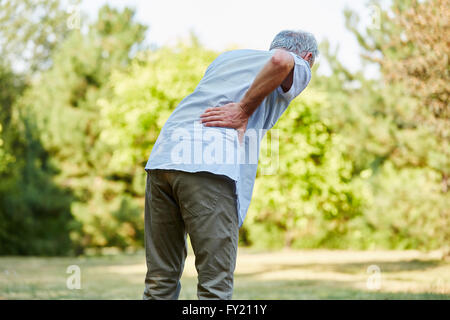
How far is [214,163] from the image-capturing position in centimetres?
216

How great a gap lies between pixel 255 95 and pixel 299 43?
1.29 ft

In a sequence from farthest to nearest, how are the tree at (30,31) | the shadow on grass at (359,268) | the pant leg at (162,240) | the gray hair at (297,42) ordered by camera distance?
the tree at (30,31), the shadow on grass at (359,268), the gray hair at (297,42), the pant leg at (162,240)

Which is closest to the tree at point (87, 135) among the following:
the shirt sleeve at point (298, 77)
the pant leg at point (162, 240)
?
the pant leg at point (162, 240)

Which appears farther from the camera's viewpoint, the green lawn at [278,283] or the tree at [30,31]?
the tree at [30,31]

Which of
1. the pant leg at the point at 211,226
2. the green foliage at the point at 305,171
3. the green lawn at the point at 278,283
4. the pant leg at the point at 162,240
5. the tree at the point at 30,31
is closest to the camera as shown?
the pant leg at the point at 211,226

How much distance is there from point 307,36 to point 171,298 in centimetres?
137

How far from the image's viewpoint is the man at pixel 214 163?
2.17 meters

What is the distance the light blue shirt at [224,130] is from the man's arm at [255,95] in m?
0.03

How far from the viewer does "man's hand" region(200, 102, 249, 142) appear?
2.23 metres

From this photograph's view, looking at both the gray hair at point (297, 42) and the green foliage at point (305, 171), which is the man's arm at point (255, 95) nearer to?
the gray hair at point (297, 42)

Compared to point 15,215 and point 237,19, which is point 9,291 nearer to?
point 15,215

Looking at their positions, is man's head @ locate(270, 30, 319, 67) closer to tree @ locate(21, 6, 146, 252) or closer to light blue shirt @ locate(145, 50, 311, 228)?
light blue shirt @ locate(145, 50, 311, 228)

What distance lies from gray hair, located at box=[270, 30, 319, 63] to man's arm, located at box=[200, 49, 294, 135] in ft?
0.73

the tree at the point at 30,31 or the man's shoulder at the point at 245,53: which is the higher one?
the tree at the point at 30,31
